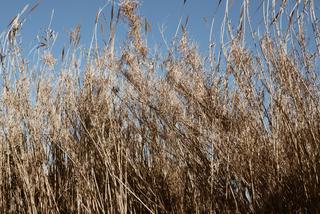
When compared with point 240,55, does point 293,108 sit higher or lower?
lower

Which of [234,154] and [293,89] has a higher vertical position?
[293,89]

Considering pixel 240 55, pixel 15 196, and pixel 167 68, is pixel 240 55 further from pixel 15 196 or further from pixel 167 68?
pixel 15 196

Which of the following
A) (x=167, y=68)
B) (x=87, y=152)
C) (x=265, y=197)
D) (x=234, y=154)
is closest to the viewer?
(x=265, y=197)

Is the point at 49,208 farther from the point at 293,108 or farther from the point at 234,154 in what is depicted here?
the point at 293,108

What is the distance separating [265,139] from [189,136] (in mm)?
279

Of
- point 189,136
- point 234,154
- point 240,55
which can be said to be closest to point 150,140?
point 189,136

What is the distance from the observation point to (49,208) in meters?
1.37

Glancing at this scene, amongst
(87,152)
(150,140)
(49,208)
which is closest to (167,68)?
(150,140)

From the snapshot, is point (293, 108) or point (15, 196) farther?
point (15, 196)

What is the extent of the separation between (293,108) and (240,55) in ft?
0.83

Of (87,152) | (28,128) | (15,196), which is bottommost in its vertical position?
(15,196)

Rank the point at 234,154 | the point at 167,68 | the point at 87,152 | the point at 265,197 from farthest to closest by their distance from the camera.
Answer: the point at 167,68 → the point at 87,152 → the point at 234,154 → the point at 265,197

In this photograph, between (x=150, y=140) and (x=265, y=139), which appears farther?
(x=150, y=140)

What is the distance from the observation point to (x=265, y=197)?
1212mm
